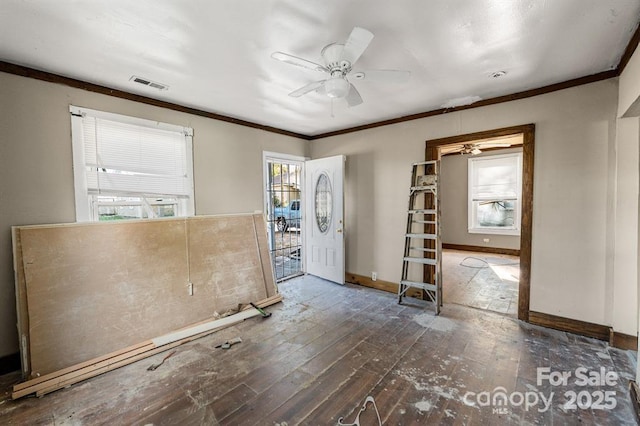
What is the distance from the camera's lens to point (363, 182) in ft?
14.5

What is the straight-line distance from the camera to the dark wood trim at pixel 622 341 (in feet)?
7.95

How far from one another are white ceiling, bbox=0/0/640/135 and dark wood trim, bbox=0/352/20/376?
254 centimetres

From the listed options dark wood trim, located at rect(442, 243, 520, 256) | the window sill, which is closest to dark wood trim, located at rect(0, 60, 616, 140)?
the window sill

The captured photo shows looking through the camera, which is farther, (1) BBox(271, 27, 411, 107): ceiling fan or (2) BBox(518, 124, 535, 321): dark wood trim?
(2) BBox(518, 124, 535, 321): dark wood trim

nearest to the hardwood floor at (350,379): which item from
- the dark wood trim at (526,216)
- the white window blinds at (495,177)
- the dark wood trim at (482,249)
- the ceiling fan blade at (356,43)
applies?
the dark wood trim at (526,216)

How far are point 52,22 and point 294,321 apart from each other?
129 inches

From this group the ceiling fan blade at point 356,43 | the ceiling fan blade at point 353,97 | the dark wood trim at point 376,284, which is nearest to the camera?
the ceiling fan blade at point 356,43

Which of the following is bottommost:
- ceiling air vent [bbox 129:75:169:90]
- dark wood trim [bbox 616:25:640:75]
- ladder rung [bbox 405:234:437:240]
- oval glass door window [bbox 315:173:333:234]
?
ladder rung [bbox 405:234:437:240]

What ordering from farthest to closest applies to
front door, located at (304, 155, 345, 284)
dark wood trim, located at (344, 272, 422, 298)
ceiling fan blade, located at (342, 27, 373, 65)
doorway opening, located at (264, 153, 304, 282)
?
doorway opening, located at (264, 153, 304, 282), front door, located at (304, 155, 345, 284), dark wood trim, located at (344, 272, 422, 298), ceiling fan blade, located at (342, 27, 373, 65)

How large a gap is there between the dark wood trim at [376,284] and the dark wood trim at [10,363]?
3.87 metres

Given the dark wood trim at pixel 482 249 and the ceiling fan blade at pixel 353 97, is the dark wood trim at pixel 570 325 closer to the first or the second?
the ceiling fan blade at pixel 353 97

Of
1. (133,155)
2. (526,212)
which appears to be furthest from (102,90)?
(526,212)

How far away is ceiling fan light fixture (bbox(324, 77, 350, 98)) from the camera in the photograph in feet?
6.88

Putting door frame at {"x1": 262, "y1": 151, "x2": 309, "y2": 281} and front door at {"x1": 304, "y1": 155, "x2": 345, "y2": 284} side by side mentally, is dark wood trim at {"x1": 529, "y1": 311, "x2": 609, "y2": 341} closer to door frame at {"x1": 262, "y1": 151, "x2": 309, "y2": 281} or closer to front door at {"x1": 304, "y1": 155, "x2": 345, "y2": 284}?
front door at {"x1": 304, "y1": 155, "x2": 345, "y2": 284}
